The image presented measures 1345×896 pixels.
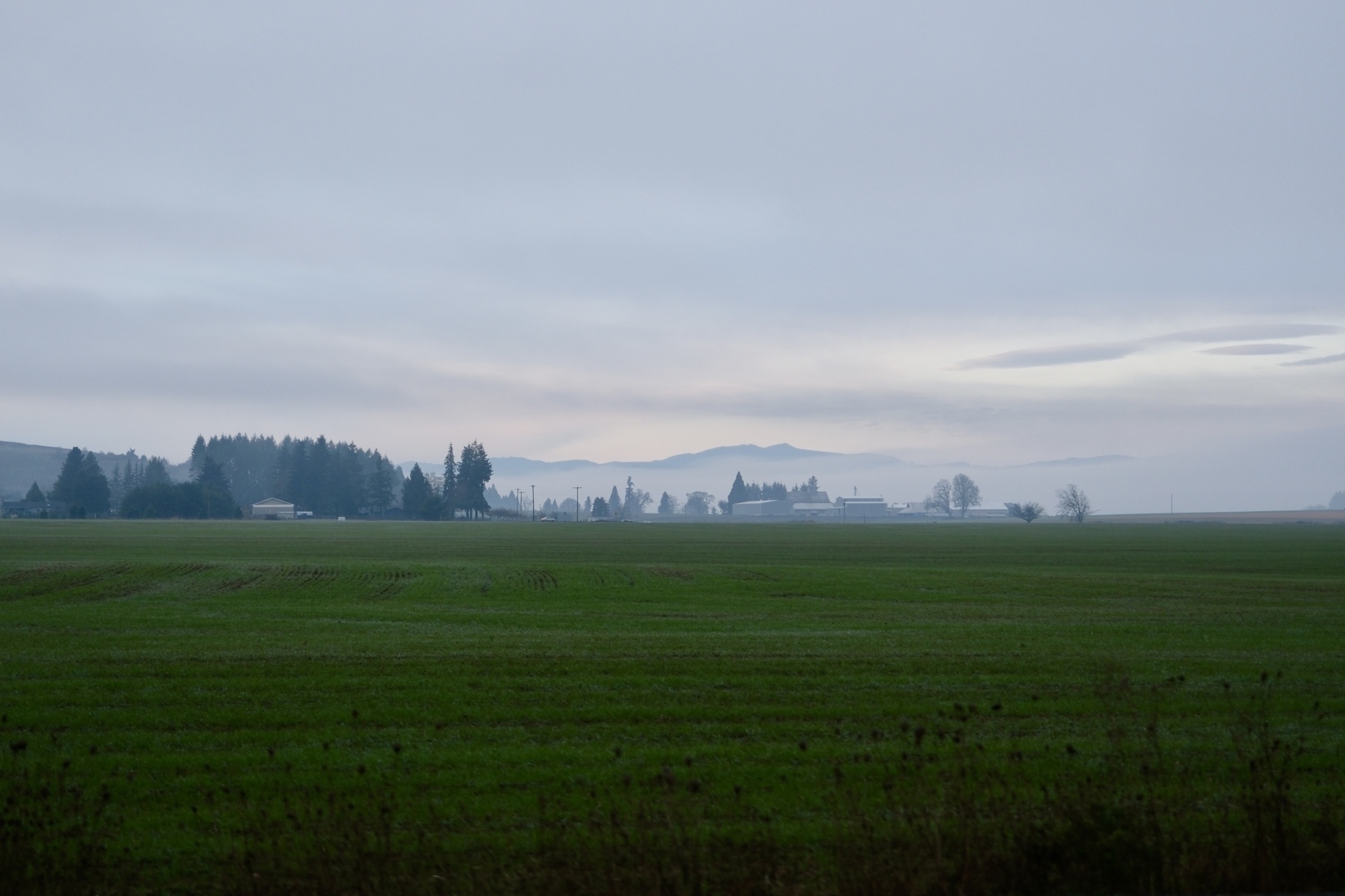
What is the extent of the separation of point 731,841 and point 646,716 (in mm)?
5072

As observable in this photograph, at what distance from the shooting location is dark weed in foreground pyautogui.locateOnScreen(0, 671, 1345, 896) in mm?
7094

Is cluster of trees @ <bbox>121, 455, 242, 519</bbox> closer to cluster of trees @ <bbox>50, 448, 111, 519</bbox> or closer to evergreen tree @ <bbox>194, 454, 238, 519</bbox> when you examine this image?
evergreen tree @ <bbox>194, 454, 238, 519</bbox>

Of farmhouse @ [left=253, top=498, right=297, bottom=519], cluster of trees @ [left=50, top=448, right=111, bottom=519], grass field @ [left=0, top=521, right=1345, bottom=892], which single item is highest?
cluster of trees @ [left=50, top=448, right=111, bottom=519]

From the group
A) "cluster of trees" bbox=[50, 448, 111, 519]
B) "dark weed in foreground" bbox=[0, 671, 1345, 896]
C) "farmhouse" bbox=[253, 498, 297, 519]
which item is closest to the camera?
"dark weed in foreground" bbox=[0, 671, 1345, 896]

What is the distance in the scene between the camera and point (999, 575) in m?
45.1

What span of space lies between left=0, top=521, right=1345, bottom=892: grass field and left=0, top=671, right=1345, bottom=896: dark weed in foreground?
6cm

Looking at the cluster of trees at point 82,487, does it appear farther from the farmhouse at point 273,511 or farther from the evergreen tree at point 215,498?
the farmhouse at point 273,511

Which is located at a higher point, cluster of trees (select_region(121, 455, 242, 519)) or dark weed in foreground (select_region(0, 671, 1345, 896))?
cluster of trees (select_region(121, 455, 242, 519))

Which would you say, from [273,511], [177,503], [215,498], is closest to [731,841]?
A: [177,503]

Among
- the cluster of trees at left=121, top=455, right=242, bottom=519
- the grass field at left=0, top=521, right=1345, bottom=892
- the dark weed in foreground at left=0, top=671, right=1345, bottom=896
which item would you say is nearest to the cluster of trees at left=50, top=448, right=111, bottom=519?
the cluster of trees at left=121, top=455, right=242, bottom=519

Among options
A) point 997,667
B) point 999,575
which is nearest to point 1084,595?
point 999,575

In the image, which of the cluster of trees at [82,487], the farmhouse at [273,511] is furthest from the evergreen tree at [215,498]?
the cluster of trees at [82,487]

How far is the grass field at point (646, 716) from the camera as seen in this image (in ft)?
28.0

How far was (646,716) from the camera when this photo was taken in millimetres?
13438
